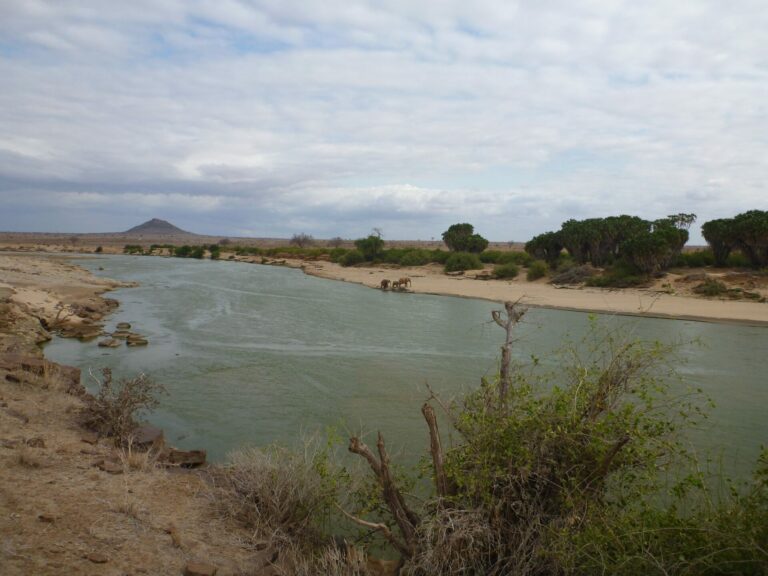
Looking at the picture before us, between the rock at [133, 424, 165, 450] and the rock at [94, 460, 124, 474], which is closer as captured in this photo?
the rock at [94, 460, 124, 474]

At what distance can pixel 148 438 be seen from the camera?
8.80 meters

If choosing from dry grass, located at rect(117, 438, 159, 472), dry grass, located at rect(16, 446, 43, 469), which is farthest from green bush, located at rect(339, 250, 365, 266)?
dry grass, located at rect(16, 446, 43, 469)

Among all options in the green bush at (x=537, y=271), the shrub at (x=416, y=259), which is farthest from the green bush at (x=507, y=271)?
the shrub at (x=416, y=259)

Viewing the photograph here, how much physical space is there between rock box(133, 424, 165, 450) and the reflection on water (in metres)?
1.08

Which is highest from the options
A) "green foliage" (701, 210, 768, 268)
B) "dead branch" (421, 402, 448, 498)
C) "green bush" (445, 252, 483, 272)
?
"green foliage" (701, 210, 768, 268)

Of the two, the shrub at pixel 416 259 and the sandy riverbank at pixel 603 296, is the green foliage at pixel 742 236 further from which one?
the shrub at pixel 416 259

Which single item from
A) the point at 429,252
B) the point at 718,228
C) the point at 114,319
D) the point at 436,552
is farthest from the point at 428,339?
the point at 429,252

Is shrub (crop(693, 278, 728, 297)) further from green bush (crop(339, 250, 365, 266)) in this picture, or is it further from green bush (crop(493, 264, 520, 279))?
green bush (crop(339, 250, 365, 266))

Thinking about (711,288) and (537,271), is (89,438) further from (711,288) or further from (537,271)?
Answer: (537,271)

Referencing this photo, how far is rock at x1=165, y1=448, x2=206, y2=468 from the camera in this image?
28.1 feet

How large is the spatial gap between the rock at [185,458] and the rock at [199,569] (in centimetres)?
326

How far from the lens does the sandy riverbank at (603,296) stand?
86.1ft

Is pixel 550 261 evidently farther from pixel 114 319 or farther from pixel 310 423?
pixel 310 423

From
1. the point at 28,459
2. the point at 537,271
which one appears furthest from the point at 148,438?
the point at 537,271
